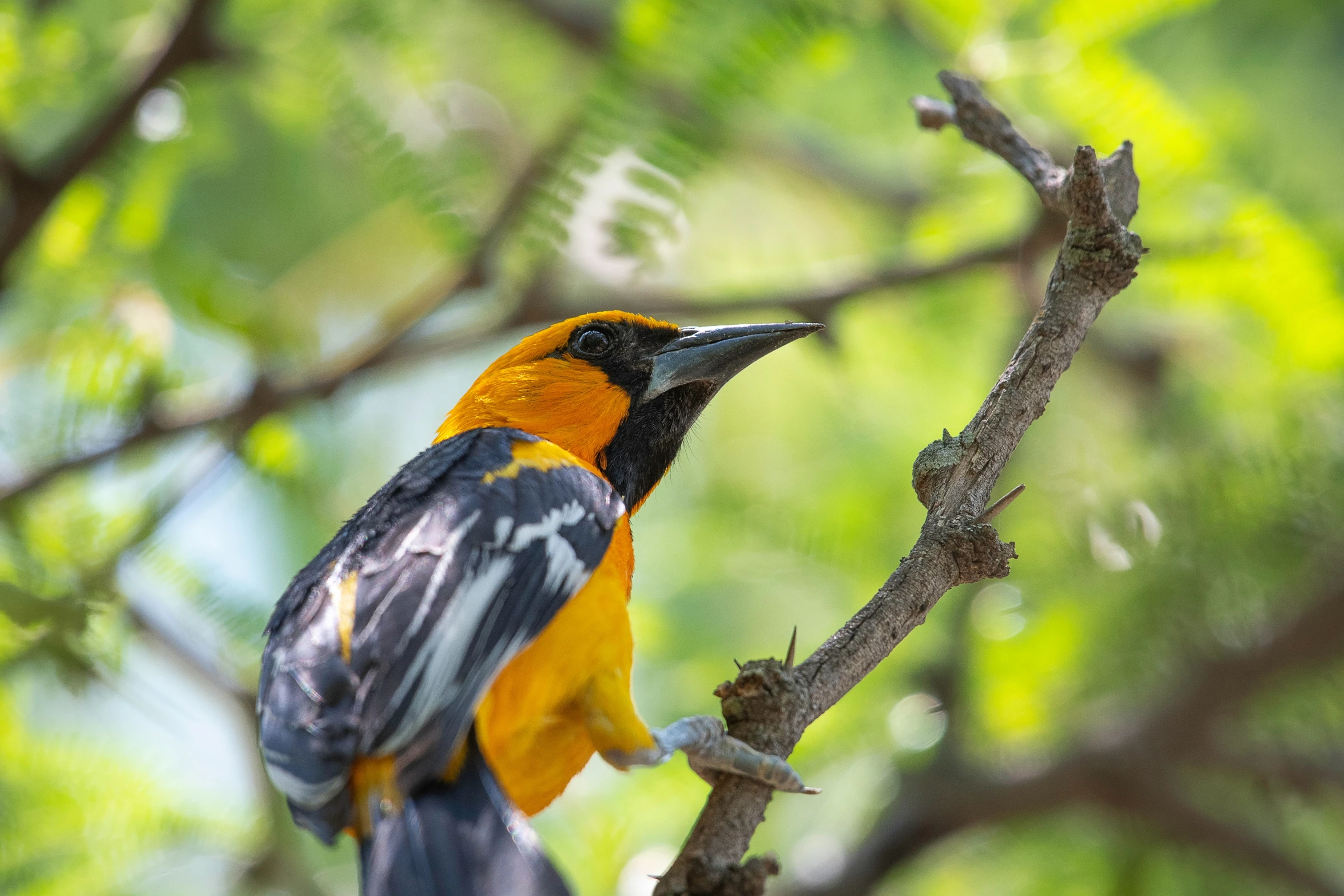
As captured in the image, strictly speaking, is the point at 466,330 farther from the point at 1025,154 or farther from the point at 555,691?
the point at 1025,154

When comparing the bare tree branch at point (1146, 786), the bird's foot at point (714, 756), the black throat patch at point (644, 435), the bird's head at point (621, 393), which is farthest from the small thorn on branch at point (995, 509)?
the bare tree branch at point (1146, 786)

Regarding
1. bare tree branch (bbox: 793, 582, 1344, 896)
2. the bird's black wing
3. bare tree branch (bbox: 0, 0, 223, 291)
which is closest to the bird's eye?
the bird's black wing

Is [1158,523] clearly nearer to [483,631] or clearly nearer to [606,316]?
[606,316]

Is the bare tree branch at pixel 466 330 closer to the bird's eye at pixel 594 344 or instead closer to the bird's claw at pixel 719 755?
the bird's eye at pixel 594 344

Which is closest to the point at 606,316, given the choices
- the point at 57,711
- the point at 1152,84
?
the point at 1152,84

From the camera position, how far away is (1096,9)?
160 inches

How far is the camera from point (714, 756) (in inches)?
121

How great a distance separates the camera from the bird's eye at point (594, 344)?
14.8 ft

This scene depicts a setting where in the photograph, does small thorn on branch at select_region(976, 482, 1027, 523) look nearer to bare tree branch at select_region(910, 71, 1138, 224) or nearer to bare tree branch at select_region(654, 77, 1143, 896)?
bare tree branch at select_region(654, 77, 1143, 896)

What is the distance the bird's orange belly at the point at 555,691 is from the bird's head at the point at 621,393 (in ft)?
3.32

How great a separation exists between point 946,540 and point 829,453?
3.86 metres

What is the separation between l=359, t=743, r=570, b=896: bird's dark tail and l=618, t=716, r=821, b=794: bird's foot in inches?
19.8

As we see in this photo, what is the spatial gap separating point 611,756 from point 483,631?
22.6 inches

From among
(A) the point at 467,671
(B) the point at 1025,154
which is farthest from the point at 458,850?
(B) the point at 1025,154
